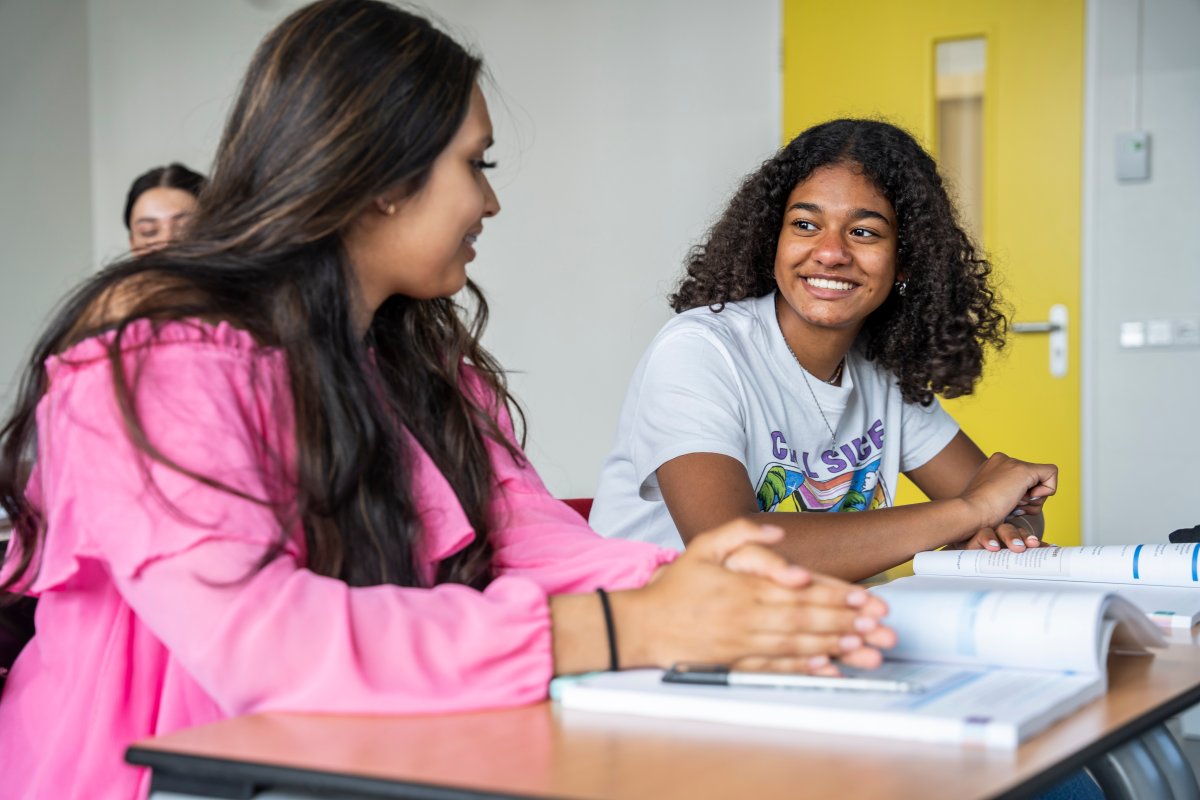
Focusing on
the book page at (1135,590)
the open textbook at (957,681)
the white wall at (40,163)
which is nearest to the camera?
the open textbook at (957,681)

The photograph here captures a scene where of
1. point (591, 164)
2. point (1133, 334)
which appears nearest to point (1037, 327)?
point (1133, 334)

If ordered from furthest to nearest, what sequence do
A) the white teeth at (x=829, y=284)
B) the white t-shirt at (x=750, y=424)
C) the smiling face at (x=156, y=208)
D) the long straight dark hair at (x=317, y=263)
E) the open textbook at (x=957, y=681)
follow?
the smiling face at (x=156, y=208), the white teeth at (x=829, y=284), the white t-shirt at (x=750, y=424), the long straight dark hair at (x=317, y=263), the open textbook at (x=957, y=681)

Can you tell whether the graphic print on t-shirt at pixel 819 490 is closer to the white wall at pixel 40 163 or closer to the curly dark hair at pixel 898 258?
the curly dark hair at pixel 898 258

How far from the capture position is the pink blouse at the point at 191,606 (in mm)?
948

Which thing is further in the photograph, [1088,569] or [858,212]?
[858,212]

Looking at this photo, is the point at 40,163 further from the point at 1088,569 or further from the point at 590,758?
the point at 590,758

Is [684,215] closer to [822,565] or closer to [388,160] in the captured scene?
[822,565]

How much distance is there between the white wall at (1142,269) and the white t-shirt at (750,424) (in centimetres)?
189

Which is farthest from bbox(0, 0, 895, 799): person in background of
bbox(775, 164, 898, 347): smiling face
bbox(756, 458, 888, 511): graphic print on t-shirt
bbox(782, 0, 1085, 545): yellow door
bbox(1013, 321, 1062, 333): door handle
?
bbox(1013, 321, 1062, 333): door handle

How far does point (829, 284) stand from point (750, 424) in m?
0.30

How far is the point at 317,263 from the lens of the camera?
4.08 ft

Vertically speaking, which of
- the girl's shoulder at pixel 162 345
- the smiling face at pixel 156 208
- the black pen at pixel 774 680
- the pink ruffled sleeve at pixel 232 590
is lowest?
the black pen at pixel 774 680

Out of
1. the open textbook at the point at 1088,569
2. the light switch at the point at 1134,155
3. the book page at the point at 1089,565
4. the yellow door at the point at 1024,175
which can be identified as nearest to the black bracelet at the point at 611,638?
the open textbook at the point at 1088,569

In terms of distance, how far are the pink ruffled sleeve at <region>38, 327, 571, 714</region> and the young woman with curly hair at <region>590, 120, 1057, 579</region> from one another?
818mm
